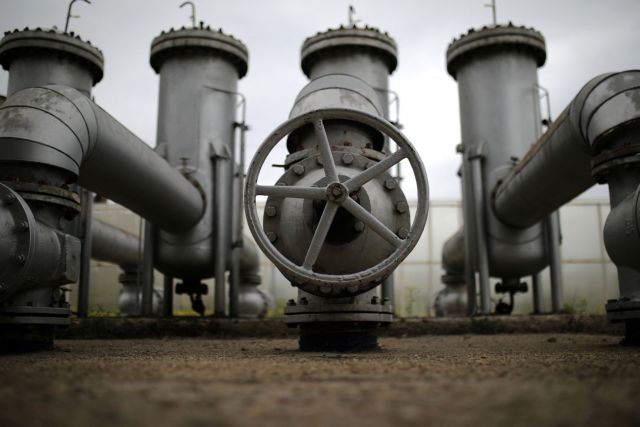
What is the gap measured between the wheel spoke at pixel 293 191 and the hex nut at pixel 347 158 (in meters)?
0.37

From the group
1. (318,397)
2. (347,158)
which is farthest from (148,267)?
(318,397)

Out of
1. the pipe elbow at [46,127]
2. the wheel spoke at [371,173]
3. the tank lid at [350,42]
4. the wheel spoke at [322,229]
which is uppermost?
the tank lid at [350,42]

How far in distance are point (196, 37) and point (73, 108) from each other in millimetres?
2998

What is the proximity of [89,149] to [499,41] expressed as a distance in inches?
157

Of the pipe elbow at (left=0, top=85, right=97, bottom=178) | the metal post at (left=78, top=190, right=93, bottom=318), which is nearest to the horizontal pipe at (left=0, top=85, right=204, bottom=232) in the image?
the pipe elbow at (left=0, top=85, right=97, bottom=178)

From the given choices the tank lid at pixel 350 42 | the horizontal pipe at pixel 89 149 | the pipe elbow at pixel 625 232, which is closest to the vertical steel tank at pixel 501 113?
the tank lid at pixel 350 42

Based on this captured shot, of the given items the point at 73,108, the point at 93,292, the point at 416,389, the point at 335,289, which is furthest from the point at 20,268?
the point at 93,292

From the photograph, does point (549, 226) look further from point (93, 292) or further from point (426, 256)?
point (93, 292)

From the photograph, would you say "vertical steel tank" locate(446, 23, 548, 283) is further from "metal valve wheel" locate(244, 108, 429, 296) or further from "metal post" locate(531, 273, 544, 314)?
"metal valve wheel" locate(244, 108, 429, 296)

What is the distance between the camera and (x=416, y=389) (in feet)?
3.85

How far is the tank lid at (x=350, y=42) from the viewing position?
5371 millimetres

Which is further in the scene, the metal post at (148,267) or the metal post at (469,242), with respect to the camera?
the metal post at (469,242)

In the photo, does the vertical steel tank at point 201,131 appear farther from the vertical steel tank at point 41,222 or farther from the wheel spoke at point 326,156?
the wheel spoke at point 326,156

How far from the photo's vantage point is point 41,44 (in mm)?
4891
